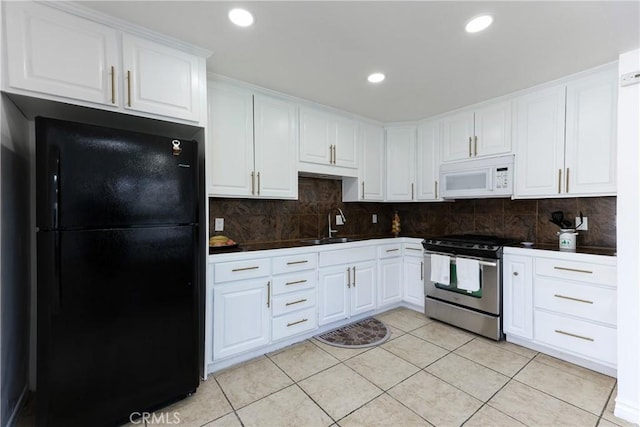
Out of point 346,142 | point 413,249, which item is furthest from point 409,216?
point 346,142

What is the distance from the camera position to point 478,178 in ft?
9.79

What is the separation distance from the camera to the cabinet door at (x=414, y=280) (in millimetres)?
3289

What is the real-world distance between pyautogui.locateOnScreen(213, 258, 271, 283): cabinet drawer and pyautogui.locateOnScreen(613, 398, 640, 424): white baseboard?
242cm

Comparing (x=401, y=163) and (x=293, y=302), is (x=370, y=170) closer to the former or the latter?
(x=401, y=163)

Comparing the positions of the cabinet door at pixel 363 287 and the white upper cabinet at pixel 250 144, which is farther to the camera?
the cabinet door at pixel 363 287

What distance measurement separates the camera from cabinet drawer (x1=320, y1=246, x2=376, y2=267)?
2.73 m

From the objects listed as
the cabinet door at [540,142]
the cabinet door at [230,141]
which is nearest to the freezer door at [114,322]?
the cabinet door at [230,141]

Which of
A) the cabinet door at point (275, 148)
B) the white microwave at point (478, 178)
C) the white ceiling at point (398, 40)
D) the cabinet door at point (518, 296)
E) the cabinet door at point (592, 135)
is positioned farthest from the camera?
the white microwave at point (478, 178)

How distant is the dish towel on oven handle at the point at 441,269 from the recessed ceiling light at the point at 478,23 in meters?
2.03

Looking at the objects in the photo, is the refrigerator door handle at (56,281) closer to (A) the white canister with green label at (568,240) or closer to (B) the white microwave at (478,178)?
(B) the white microwave at (478,178)

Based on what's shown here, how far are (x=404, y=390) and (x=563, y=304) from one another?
1.51 metres

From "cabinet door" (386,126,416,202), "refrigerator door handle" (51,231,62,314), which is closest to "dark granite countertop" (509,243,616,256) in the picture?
"cabinet door" (386,126,416,202)

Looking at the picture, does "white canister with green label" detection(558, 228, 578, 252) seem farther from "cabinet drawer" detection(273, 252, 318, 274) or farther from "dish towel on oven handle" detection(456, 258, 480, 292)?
"cabinet drawer" detection(273, 252, 318, 274)

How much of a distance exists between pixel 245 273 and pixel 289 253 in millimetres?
429
